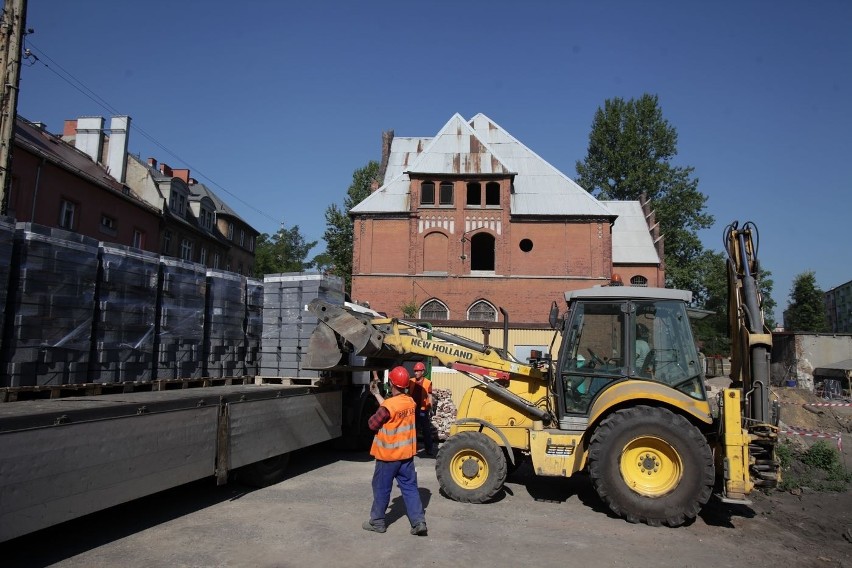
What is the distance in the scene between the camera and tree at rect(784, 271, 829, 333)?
172ft

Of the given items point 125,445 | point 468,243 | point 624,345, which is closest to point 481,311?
point 468,243

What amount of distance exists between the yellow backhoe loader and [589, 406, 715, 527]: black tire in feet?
0.04

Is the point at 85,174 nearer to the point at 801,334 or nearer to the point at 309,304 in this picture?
the point at 309,304

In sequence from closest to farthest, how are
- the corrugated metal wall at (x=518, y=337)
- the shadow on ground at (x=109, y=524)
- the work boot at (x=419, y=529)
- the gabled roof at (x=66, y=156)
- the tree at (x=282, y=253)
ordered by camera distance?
the shadow on ground at (x=109, y=524), the work boot at (x=419, y=529), the gabled roof at (x=66, y=156), the corrugated metal wall at (x=518, y=337), the tree at (x=282, y=253)

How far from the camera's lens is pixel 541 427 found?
7.61 meters

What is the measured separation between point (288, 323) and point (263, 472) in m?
2.36

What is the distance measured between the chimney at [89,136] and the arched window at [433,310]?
59.6ft

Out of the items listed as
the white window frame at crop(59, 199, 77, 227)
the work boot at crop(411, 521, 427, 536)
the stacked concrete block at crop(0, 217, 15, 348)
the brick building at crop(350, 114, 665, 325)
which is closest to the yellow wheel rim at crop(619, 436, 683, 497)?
Result: the work boot at crop(411, 521, 427, 536)

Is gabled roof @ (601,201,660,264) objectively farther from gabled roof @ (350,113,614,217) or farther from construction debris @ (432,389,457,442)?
construction debris @ (432,389,457,442)

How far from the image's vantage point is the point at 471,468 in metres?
7.45

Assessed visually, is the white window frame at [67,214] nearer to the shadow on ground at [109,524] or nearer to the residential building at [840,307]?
the shadow on ground at [109,524]

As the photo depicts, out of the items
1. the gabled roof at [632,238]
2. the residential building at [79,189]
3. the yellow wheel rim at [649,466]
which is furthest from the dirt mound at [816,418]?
the residential building at [79,189]

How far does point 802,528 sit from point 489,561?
4.12 m

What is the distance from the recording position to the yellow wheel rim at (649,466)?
6.59 m
